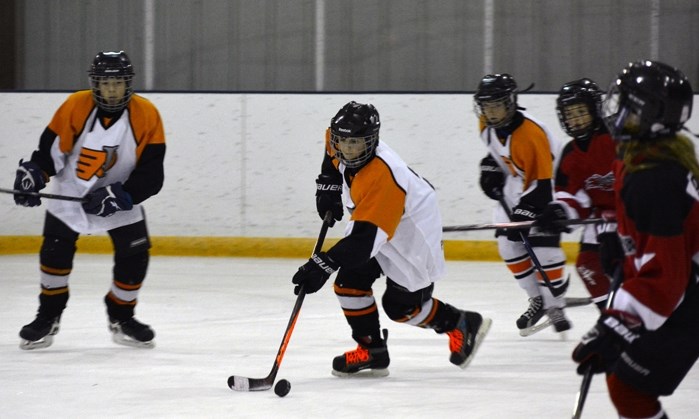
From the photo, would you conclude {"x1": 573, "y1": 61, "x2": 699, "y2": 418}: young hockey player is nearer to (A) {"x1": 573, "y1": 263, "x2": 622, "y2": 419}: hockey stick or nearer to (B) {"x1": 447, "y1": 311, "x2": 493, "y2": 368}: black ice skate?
(A) {"x1": 573, "y1": 263, "x2": 622, "y2": 419}: hockey stick

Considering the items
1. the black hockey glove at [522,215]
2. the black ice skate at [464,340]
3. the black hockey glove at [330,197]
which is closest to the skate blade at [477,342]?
the black ice skate at [464,340]

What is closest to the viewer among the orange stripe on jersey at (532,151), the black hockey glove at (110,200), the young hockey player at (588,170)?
the black hockey glove at (110,200)

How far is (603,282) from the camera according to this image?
3.62 m

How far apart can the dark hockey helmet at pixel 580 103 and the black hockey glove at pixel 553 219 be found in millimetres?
718

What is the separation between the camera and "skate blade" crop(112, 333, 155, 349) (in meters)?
3.68

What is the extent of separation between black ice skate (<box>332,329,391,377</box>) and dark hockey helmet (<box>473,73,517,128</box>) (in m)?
1.06

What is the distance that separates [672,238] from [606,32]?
5089 mm

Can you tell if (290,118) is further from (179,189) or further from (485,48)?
(485,48)

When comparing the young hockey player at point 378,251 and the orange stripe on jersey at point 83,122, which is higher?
the orange stripe on jersey at point 83,122

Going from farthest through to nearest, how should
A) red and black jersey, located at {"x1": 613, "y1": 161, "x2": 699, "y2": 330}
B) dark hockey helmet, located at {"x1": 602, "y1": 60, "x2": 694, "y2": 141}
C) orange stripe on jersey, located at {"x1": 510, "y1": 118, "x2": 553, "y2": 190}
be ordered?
orange stripe on jersey, located at {"x1": 510, "y1": 118, "x2": 553, "y2": 190} < dark hockey helmet, located at {"x1": 602, "y1": 60, "x2": 694, "y2": 141} < red and black jersey, located at {"x1": 613, "y1": 161, "x2": 699, "y2": 330}

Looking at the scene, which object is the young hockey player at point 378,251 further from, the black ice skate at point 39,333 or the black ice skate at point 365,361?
the black ice skate at point 39,333

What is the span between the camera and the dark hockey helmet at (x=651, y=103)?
72.9 inches

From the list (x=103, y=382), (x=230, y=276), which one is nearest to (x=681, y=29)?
(x=230, y=276)

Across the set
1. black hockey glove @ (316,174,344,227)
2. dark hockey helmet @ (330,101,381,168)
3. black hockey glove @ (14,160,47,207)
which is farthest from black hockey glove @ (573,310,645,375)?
black hockey glove @ (14,160,47,207)
